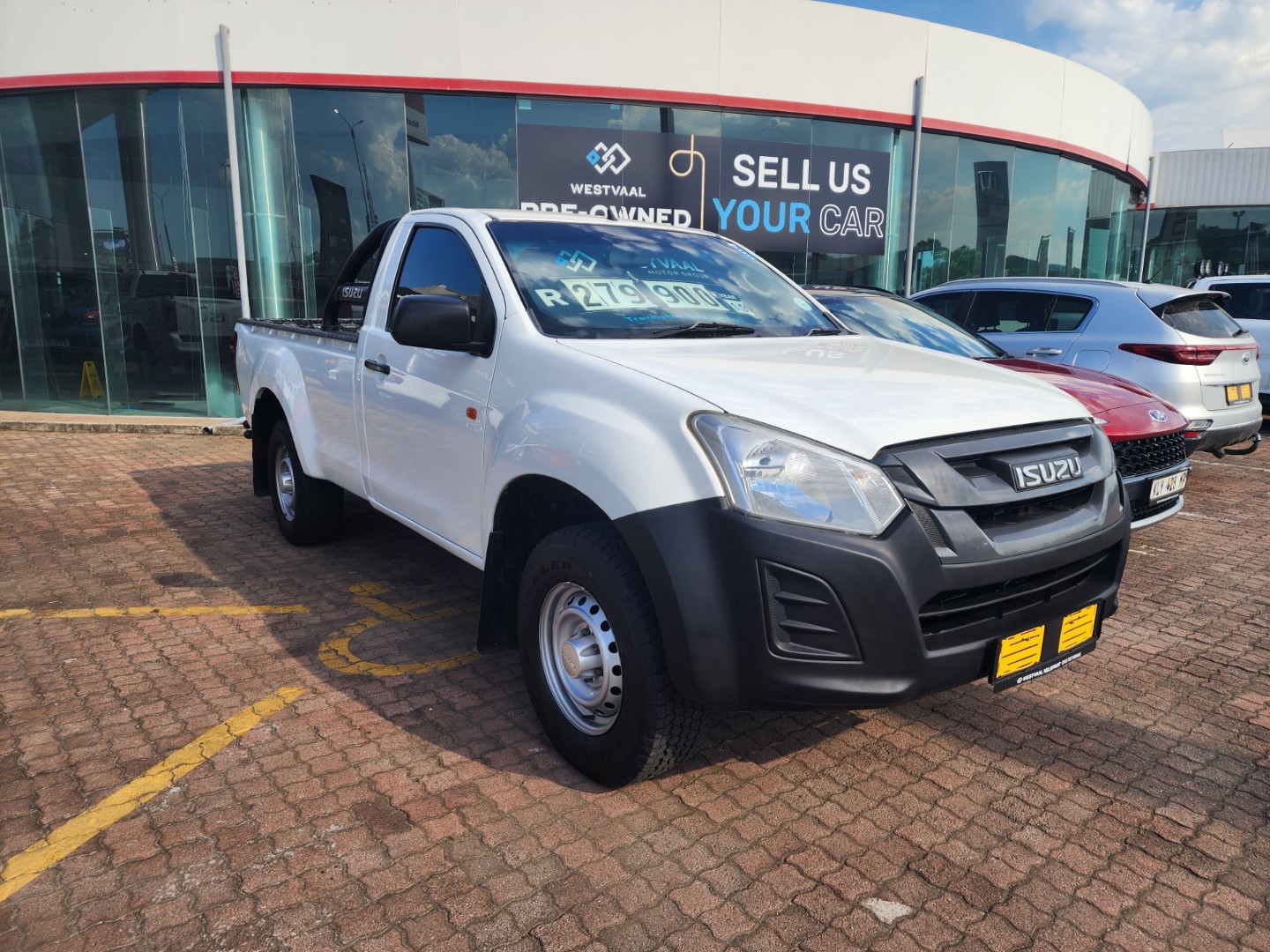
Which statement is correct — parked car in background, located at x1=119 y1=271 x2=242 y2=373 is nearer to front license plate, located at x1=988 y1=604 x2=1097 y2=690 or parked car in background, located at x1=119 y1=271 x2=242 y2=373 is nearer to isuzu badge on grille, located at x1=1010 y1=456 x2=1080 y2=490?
isuzu badge on grille, located at x1=1010 y1=456 x2=1080 y2=490

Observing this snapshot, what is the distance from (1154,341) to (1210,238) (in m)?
22.2

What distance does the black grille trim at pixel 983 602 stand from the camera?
2445 millimetres

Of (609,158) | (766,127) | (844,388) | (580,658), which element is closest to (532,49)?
(609,158)

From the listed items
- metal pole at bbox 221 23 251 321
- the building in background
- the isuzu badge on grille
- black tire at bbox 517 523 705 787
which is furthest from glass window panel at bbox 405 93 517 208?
the building in background

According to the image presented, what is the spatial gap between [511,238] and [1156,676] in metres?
3.36

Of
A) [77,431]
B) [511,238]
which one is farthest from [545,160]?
[511,238]

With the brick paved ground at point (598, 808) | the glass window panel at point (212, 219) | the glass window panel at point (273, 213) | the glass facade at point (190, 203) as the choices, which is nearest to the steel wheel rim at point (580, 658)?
the brick paved ground at point (598, 808)

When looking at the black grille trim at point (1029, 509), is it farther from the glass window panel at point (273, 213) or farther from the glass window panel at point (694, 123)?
the glass window panel at point (694, 123)

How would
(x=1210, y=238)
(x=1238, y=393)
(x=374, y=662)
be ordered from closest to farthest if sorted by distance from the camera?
(x=374, y=662)
(x=1238, y=393)
(x=1210, y=238)

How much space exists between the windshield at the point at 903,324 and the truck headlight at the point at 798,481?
12.4ft

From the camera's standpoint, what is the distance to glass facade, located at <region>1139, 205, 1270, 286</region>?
24156 millimetres

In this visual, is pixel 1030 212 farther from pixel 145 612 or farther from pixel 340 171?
pixel 145 612

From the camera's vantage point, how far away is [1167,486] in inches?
200

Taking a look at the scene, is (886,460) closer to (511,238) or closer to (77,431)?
(511,238)
